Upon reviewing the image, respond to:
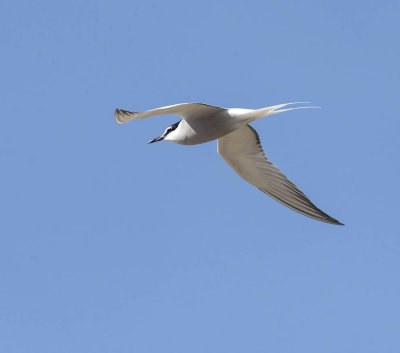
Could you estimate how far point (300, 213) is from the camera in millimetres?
9164

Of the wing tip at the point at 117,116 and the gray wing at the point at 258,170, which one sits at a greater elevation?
the wing tip at the point at 117,116

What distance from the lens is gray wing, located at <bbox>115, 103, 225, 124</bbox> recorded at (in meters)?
6.87

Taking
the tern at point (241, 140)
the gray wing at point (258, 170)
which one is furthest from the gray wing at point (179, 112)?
the gray wing at point (258, 170)

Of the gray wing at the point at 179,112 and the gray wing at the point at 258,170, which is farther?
the gray wing at the point at 258,170

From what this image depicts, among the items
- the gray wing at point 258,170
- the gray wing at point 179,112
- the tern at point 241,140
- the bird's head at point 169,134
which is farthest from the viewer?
the gray wing at point 258,170

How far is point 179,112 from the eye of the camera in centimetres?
788

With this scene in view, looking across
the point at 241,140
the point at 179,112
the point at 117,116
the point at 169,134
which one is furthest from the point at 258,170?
the point at 117,116

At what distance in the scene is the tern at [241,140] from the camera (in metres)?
7.84

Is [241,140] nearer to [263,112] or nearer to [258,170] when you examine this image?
[258,170]

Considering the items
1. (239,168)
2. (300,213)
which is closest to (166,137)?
(239,168)

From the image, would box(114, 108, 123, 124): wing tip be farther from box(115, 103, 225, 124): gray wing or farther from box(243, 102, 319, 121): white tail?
box(243, 102, 319, 121): white tail

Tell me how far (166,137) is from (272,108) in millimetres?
1675

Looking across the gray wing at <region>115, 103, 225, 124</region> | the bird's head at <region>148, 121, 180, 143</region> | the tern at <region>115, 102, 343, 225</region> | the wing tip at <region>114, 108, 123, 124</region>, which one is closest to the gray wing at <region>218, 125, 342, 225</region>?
the tern at <region>115, 102, 343, 225</region>

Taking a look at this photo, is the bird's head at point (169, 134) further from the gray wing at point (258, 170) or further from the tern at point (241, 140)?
the gray wing at point (258, 170)
